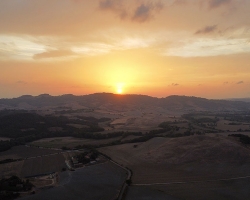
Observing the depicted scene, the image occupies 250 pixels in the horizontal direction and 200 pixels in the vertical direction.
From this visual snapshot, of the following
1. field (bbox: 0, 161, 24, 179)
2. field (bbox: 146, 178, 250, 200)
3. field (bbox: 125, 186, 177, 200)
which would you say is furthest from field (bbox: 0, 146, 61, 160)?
field (bbox: 146, 178, 250, 200)

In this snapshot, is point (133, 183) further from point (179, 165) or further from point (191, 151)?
point (191, 151)

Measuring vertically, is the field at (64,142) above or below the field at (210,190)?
above

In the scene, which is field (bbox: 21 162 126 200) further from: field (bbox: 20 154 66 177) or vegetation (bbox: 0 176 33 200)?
field (bbox: 20 154 66 177)

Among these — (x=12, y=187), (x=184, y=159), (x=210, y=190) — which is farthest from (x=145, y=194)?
(x=184, y=159)

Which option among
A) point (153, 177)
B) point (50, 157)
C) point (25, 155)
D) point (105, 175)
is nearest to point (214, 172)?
point (153, 177)

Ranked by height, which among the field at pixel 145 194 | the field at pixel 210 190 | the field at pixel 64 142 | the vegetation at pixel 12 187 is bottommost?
the field at pixel 145 194

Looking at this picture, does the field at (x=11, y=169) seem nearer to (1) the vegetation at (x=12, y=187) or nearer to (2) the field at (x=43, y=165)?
(2) the field at (x=43, y=165)

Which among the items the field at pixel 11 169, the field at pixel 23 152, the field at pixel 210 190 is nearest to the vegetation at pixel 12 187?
the field at pixel 11 169

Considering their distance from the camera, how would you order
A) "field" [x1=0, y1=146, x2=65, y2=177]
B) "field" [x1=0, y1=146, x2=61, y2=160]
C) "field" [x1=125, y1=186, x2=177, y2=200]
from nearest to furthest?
"field" [x1=125, y1=186, x2=177, y2=200] < "field" [x1=0, y1=146, x2=65, y2=177] < "field" [x1=0, y1=146, x2=61, y2=160]

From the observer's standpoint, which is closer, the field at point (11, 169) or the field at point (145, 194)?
the field at point (145, 194)
